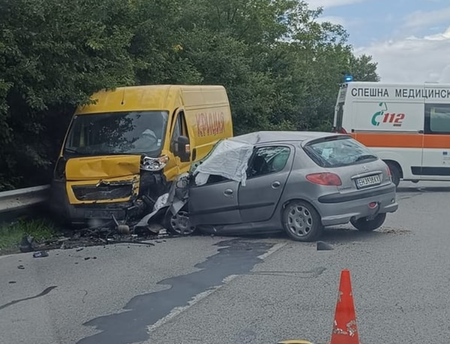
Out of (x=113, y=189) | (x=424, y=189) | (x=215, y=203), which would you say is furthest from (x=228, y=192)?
(x=424, y=189)

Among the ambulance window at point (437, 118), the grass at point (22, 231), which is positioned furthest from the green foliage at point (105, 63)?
the ambulance window at point (437, 118)

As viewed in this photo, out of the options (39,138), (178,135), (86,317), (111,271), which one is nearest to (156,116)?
(178,135)

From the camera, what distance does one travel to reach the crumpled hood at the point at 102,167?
12.6 meters

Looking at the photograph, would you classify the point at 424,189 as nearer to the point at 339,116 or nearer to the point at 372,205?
the point at 339,116

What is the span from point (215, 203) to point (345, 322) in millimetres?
6383

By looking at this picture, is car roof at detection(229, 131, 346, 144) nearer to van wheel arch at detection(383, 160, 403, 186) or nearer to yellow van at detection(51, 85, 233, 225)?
yellow van at detection(51, 85, 233, 225)

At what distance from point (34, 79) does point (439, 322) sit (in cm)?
852

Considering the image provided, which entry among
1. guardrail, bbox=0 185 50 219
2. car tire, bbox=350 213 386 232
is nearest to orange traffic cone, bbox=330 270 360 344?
car tire, bbox=350 213 386 232

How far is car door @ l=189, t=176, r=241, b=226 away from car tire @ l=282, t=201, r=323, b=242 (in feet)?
2.76

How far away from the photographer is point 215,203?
39.8 ft

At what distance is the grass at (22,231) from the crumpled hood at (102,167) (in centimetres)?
97

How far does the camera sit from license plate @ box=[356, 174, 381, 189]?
11.4 meters

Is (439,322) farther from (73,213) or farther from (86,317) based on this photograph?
(73,213)

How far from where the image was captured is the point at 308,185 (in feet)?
36.9
